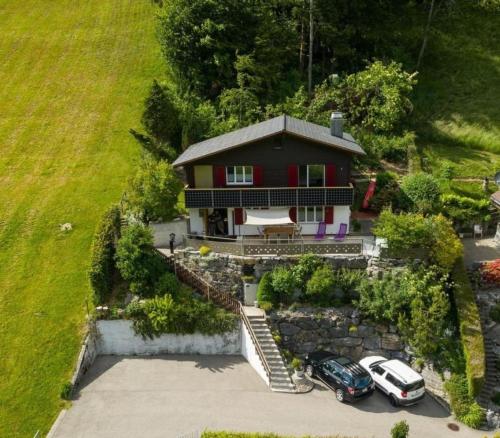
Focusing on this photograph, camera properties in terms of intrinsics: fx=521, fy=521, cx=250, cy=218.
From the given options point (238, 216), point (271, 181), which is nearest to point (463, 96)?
point (271, 181)

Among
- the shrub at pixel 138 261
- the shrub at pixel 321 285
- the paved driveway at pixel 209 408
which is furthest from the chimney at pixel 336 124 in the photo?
the paved driveway at pixel 209 408

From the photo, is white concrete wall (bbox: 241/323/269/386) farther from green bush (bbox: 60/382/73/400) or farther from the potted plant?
green bush (bbox: 60/382/73/400)

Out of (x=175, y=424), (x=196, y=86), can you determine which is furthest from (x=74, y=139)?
(x=175, y=424)

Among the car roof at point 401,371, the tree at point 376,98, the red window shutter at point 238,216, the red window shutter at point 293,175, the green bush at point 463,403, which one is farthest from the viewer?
the tree at point 376,98

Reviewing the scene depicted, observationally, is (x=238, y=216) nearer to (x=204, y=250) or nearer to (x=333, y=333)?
(x=204, y=250)

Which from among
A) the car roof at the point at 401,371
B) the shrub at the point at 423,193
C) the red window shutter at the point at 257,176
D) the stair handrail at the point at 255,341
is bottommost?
the car roof at the point at 401,371

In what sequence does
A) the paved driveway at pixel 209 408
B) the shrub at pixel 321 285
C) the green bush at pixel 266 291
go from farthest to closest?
the green bush at pixel 266 291, the shrub at pixel 321 285, the paved driveway at pixel 209 408

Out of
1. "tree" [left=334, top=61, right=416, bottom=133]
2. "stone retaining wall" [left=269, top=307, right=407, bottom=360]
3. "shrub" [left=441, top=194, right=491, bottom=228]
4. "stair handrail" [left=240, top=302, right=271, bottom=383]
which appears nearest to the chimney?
"shrub" [left=441, top=194, right=491, bottom=228]

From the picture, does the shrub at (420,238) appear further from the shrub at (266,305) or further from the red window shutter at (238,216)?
the red window shutter at (238,216)
